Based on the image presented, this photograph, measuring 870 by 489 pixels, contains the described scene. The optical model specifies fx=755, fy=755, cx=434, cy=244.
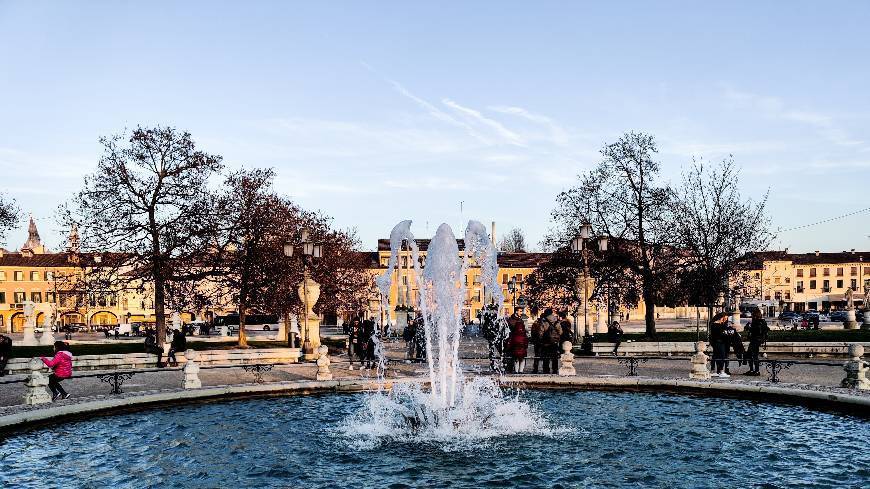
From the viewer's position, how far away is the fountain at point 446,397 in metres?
A: 14.1

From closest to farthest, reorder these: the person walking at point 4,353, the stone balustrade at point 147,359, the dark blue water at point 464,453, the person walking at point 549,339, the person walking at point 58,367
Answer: the dark blue water at point 464,453 → the person walking at point 58,367 → the person walking at point 549,339 → the person walking at point 4,353 → the stone balustrade at point 147,359

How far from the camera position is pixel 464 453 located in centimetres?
1256

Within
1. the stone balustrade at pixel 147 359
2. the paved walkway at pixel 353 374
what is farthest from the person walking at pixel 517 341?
the stone balustrade at pixel 147 359

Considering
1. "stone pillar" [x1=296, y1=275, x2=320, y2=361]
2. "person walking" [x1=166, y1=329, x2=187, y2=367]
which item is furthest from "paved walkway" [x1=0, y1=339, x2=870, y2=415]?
"stone pillar" [x1=296, y1=275, x2=320, y2=361]

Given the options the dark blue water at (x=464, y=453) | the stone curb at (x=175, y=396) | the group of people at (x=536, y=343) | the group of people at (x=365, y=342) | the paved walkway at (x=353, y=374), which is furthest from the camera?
the group of people at (x=365, y=342)

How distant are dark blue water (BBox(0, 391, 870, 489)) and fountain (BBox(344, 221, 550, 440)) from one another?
67 centimetres

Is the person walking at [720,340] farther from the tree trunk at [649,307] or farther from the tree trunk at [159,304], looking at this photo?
the tree trunk at [159,304]

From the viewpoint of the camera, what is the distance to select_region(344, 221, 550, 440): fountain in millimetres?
14141

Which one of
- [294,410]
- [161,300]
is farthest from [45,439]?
[161,300]

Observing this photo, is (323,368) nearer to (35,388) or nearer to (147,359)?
(35,388)

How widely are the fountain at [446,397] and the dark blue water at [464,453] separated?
67 cm

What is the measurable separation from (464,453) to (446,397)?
3.42 metres

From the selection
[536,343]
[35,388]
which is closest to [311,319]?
[536,343]

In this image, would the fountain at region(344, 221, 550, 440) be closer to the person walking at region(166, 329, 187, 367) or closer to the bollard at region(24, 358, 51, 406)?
the bollard at region(24, 358, 51, 406)
